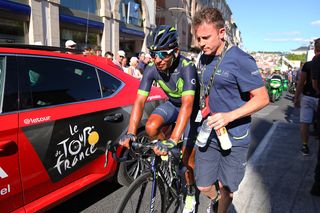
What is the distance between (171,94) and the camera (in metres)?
3.05

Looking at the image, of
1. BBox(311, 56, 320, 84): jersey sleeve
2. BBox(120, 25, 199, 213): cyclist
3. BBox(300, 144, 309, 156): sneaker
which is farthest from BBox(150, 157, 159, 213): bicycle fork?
BBox(300, 144, 309, 156): sneaker

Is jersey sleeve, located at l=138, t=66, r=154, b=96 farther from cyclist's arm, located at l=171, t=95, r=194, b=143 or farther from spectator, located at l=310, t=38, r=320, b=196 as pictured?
spectator, located at l=310, t=38, r=320, b=196

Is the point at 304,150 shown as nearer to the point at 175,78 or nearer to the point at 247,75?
the point at 175,78

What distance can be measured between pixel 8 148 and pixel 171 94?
1.53 metres

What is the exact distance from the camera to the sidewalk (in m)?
3.37

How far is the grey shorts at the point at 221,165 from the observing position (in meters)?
2.42

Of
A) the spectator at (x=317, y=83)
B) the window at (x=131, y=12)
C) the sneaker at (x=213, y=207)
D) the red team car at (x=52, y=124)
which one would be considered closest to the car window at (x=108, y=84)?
the red team car at (x=52, y=124)

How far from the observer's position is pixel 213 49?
224 centimetres

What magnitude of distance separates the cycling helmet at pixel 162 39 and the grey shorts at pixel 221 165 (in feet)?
2.87

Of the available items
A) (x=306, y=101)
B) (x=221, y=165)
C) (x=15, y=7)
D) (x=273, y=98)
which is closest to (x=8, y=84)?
(x=221, y=165)

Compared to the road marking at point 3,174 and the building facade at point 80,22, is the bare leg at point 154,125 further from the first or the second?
the building facade at point 80,22

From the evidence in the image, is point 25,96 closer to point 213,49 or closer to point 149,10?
point 213,49

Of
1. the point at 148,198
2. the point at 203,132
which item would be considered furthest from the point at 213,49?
the point at 148,198

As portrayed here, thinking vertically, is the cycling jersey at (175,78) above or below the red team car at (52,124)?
above
